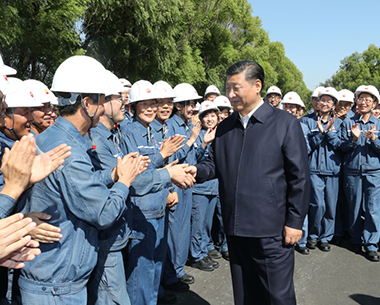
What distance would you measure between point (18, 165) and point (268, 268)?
203 centimetres

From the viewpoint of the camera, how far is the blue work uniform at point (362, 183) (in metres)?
5.43

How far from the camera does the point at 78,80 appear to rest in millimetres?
2297

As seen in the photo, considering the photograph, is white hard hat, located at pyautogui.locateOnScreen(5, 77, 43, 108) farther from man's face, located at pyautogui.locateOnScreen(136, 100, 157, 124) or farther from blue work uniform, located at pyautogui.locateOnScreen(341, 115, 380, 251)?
blue work uniform, located at pyautogui.locateOnScreen(341, 115, 380, 251)

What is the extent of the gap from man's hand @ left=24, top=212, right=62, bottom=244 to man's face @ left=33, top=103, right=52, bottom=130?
118 inches

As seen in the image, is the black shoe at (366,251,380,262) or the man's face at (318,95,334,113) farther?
the man's face at (318,95,334,113)

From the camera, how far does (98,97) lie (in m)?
2.34

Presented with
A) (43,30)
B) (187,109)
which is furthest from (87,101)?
(43,30)

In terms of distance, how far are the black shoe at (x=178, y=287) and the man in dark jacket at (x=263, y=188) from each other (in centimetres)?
149

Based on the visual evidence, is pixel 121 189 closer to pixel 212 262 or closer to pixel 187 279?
pixel 187 279

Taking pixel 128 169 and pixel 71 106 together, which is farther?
pixel 128 169

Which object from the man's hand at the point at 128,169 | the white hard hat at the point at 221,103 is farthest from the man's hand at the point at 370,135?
the man's hand at the point at 128,169

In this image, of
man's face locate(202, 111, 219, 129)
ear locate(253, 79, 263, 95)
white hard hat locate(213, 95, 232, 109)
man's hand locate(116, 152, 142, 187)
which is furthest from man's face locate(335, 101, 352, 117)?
man's hand locate(116, 152, 142, 187)

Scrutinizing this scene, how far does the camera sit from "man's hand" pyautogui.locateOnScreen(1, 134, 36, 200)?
5.43 ft

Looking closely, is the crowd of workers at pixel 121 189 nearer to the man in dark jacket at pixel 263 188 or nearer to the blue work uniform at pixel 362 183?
the blue work uniform at pixel 362 183
